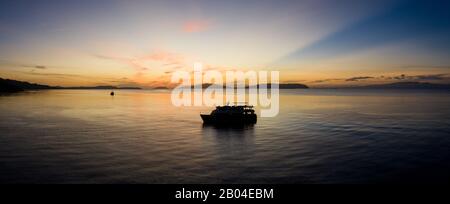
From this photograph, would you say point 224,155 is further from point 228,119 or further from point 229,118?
point 229,118

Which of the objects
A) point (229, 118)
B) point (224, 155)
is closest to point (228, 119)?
point (229, 118)

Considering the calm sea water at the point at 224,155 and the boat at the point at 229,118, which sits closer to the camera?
the calm sea water at the point at 224,155

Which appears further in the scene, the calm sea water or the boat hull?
the boat hull

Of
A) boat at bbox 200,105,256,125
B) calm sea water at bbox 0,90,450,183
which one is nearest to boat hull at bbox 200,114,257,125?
boat at bbox 200,105,256,125

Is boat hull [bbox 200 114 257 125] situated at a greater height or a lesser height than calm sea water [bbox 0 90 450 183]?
greater

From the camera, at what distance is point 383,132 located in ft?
170

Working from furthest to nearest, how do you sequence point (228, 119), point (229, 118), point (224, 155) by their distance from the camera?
point (229, 118), point (228, 119), point (224, 155)

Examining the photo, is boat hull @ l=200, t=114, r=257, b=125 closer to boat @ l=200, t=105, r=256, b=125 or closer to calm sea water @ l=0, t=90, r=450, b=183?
boat @ l=200, t=105, r=256, b=125

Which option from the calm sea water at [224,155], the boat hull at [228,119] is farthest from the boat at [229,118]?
the calm sea water at [224,155]

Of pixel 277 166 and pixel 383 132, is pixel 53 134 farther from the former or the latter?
pixel 383 132

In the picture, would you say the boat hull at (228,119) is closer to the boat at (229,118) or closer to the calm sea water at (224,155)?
the boat at (229,118)
